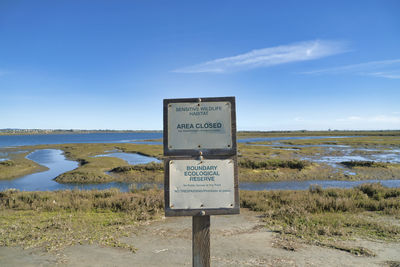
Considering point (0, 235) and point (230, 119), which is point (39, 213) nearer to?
point (0, 235)

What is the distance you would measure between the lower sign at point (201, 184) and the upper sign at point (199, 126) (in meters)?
0.17

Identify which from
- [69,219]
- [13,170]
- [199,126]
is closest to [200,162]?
[199,126]

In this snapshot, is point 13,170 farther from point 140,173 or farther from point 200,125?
point 200,125

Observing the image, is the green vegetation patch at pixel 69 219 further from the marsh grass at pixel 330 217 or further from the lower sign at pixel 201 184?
the marsh grass at pixel 330 217

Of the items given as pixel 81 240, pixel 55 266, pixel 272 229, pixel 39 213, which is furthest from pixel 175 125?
pixel 39 213

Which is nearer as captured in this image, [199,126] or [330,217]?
[199,126]

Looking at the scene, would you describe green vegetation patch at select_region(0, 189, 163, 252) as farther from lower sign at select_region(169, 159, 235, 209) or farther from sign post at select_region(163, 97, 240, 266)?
lower sign at select_region(169, 159, 235, 209)

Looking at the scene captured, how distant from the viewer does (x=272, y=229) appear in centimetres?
745

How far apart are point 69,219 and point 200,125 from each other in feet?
23.3

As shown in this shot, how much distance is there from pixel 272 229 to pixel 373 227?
9.91 ft

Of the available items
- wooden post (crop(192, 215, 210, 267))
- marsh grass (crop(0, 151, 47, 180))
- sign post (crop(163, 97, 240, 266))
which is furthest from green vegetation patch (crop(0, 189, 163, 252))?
marsh grass (crop(0, 151, 47, 180))

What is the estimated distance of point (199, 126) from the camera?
11.8ft

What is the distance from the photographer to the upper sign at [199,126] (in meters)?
3.54

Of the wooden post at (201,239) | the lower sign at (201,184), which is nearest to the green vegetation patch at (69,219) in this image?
the wooden post at (201,239)
